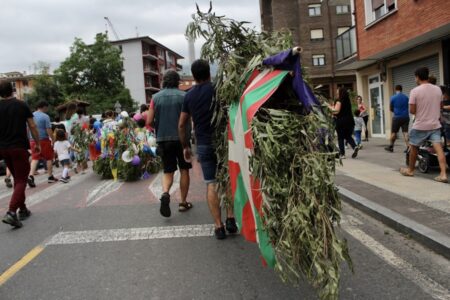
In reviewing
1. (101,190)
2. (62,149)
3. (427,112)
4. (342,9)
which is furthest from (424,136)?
(342,9)

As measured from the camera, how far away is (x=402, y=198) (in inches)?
250

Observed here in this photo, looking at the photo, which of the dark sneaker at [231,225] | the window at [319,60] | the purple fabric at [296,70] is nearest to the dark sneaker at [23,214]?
the dark sneaker at [231,225]

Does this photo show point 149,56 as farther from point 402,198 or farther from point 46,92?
point 402,198

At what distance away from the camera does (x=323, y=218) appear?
3.07 metres

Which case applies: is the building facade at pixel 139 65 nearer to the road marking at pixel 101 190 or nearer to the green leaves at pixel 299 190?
the road marking at pixel 101 190

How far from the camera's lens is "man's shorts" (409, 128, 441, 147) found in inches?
293

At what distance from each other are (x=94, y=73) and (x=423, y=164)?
58.4 metres

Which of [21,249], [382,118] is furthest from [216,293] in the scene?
[382,118]

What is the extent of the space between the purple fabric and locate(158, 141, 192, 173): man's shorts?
2.81 metres

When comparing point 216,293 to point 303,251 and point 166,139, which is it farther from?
point 166,139

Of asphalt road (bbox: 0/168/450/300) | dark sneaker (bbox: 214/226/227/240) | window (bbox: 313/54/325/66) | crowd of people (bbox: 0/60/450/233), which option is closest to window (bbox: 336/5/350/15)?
window (bbox: 313/54/325/66)

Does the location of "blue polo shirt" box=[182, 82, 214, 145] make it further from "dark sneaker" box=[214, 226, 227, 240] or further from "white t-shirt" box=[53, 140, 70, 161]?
"white t-shirt" box=[53, 140, 70, 161]

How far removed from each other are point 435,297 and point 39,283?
3.31 m

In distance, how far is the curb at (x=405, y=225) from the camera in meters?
4.34
